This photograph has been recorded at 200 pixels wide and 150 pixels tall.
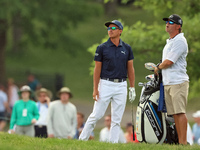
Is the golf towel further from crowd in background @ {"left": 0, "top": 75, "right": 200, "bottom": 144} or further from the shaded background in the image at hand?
the shaded background

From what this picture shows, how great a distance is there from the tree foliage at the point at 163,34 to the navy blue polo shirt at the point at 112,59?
4.85m

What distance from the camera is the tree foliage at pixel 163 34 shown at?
14086 millimetres

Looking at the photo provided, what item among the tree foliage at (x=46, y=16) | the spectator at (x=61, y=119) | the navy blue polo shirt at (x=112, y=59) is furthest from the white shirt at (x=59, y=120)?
the tree foliage at (x=46, y=16)

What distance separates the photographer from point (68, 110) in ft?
43.2

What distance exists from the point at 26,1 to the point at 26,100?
1105cm

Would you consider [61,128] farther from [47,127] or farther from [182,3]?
[182,3]

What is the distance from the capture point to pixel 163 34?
47.1 feet

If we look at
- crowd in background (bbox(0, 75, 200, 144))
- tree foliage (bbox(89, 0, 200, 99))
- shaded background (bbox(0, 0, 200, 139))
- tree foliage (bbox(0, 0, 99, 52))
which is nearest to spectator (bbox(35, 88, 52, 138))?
crowd in background (bbox(0, 75, 200, 144))

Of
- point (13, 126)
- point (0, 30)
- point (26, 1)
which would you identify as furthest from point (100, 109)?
point (0, 30)

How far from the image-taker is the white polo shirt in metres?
9.00

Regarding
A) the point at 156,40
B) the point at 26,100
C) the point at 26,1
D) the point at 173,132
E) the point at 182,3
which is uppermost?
the point at 26,1

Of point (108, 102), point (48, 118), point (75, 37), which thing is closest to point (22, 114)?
point (48, 118)

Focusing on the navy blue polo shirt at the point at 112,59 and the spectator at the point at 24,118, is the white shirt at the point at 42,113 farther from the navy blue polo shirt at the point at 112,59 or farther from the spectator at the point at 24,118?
the navy blue polo shirt at the point at 112,59

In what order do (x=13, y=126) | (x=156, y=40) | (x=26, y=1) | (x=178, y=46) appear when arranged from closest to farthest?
(x=178, y=46)
(x=13, y=126)
(x=156, y=40)
(x=26, y=1)
